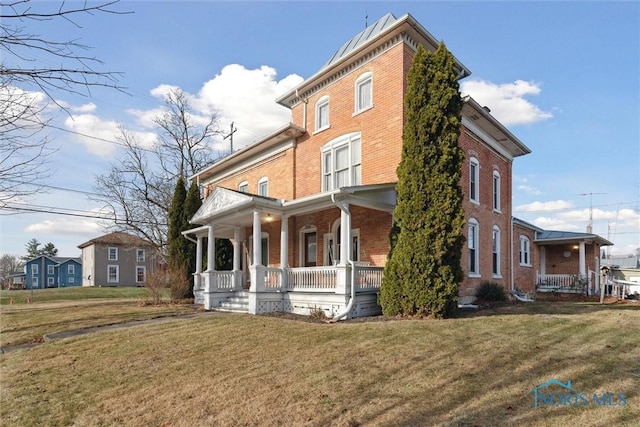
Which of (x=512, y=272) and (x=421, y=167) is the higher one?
(x=421, y=167)

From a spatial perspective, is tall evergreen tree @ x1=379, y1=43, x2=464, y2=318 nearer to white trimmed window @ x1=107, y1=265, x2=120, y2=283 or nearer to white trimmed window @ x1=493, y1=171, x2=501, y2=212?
white trimmed window @ x1=493, y1=171, x2=501, y2=212

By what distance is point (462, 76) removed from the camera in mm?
14016

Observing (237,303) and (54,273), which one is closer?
(237,303)

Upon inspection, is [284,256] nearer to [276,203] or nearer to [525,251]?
[276,203]

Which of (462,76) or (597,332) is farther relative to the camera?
(462,76)

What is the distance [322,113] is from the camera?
15953 millimetres

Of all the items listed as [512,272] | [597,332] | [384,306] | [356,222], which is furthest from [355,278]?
[512,272]

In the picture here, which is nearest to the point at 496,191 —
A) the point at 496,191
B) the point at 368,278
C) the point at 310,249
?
the point at 496,191

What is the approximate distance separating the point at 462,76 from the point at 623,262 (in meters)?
58.5

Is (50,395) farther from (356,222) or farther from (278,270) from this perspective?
(356,222)

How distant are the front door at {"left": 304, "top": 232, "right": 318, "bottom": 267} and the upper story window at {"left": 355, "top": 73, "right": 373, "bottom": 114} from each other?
16.9 feet

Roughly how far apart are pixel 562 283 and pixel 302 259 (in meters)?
15.9

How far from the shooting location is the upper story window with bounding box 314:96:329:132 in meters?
15.7

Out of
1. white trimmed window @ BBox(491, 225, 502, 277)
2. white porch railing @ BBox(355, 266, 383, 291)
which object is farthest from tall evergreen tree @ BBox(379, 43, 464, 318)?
white trimmed window @ BBox(491, 225, 502, 277)
